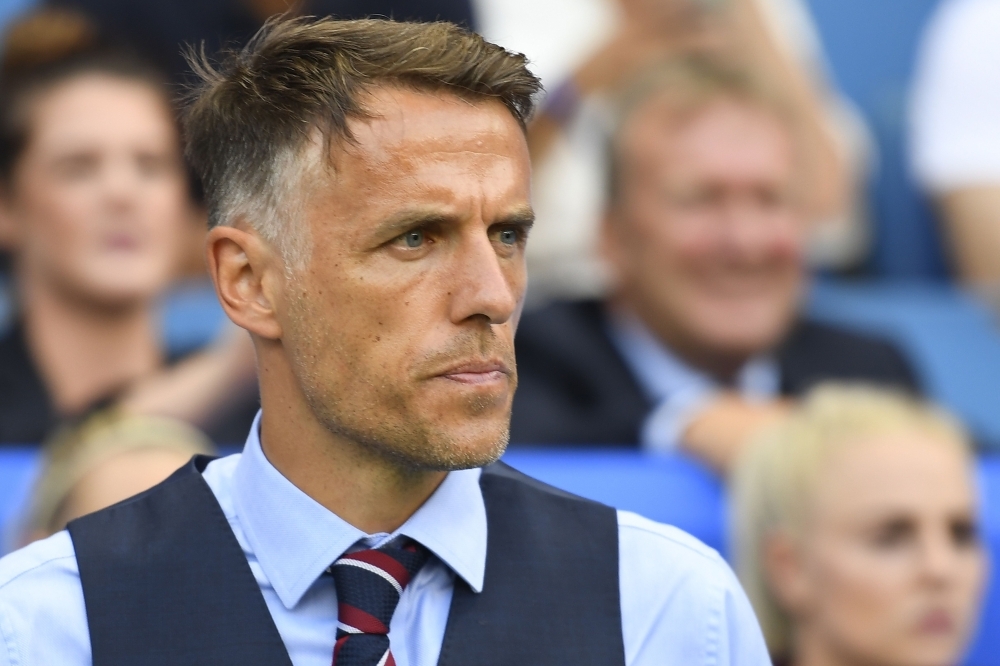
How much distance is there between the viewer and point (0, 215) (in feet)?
10.8

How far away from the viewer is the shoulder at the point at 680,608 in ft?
4.75

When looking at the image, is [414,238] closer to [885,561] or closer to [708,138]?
[885,561]

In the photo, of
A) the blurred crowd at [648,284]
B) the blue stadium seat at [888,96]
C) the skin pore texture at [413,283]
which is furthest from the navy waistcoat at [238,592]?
the blue stadium seat at [888,96]

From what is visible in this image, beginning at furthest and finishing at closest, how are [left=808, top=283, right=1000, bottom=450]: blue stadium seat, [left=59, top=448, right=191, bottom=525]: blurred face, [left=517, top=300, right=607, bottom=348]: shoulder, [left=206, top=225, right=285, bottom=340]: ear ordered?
[left=808, top=283, right=1000, bottom=450]: blue stadium seat < [left=517, top=300, right=607, bottom=348]: shoulder < [left=59, top=448, right=191, bottom=525]: blurred face < [left=206, top=225, right=285, bottom=340]: ear

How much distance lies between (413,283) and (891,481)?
1430mm

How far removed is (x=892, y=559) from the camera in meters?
2.51

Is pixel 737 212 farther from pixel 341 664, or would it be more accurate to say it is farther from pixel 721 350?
pixel 341 664

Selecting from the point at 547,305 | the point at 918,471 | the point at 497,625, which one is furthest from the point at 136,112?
the point at 497,625

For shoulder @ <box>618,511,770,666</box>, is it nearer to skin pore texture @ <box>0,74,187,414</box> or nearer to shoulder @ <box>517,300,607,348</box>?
shoulder @ <box>517,300,607,348</box>

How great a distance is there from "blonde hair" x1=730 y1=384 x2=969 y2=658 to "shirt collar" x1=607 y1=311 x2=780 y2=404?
1.92 ft

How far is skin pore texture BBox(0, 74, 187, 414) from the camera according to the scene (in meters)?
3.12

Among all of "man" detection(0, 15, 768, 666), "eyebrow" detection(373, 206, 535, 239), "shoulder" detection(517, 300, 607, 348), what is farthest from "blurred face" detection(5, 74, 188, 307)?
"eyebrow" detection(373, 206, 535, 239)

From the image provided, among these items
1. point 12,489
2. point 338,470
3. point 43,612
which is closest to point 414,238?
point 338,470

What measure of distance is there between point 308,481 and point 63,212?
1850mm
